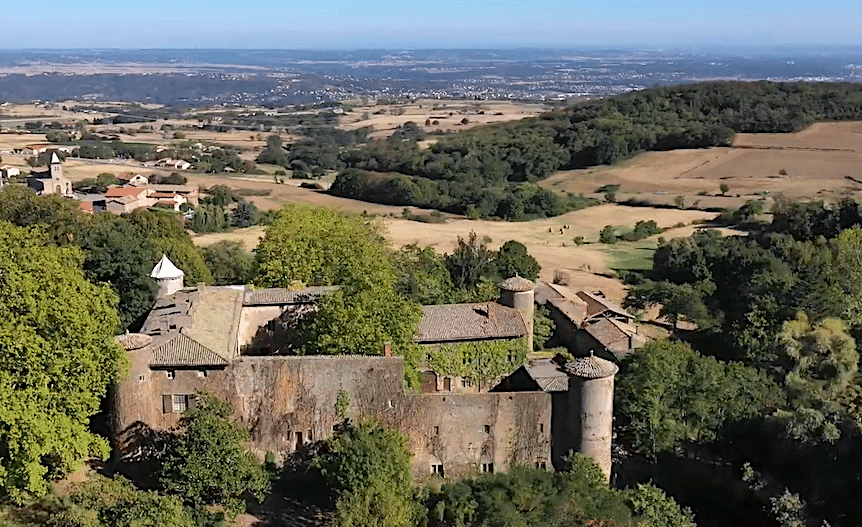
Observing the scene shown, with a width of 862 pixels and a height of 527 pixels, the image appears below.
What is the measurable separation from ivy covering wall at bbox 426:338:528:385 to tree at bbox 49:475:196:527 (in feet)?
34.8

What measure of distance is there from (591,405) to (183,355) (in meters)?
11.9

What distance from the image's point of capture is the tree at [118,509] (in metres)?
22.2

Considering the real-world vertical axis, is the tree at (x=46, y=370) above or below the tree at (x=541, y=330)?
above

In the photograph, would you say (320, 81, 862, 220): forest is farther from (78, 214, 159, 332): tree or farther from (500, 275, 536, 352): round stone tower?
(78, 214, 159, 332): tree

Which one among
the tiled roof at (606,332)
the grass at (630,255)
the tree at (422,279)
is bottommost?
the grass at (630,255)

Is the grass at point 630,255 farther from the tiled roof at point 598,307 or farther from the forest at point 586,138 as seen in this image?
the forest at point 586,138

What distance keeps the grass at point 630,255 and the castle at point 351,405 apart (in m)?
33.7

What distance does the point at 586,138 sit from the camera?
11438 centimetres

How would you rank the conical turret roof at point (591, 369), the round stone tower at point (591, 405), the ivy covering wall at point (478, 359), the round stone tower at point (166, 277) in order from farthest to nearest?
the round stone tower at point (166, 277) < the ivy covering wall at point (478, 359) < the round stone tower at point (591, 405) < the conical turret roof at point (591, 369)

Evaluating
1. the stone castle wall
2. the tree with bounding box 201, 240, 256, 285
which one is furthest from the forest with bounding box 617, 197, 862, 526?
the tree with bounding box 201, 240, 256, 285

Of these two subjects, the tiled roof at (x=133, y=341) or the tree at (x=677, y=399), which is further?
the tree at (x=677, y=399)

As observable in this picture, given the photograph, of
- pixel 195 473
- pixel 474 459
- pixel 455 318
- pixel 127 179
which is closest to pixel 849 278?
pixel 455 318

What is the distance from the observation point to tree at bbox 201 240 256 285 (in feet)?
135

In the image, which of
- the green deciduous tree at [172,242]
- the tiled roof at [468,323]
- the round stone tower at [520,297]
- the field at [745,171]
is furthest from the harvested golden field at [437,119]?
the tiled roof at [468,323]
